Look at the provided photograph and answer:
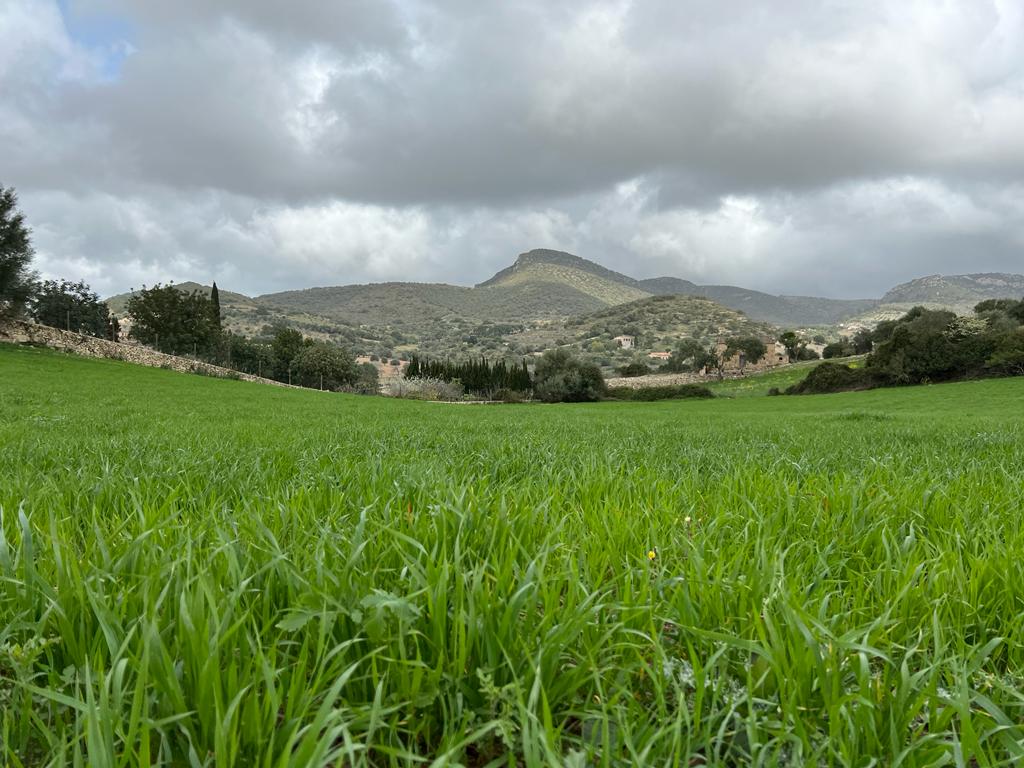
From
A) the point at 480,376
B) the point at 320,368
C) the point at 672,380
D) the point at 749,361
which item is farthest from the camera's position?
the point at 749,361

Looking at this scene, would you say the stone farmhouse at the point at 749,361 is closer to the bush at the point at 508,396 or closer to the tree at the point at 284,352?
the bush at the point at 508,396

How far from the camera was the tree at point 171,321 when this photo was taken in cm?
6688

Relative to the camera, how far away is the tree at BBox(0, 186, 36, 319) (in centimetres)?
3947

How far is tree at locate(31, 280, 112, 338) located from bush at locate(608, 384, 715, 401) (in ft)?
237

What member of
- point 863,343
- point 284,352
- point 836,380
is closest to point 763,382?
point 836,380

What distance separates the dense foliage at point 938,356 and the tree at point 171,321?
7115 centimetres

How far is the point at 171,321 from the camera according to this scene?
220 ft

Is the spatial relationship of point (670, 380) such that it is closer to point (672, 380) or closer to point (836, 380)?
point (672, 380)

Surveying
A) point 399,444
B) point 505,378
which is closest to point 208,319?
point 505,378

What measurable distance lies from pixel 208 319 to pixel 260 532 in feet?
256

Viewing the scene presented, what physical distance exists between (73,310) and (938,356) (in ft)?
340

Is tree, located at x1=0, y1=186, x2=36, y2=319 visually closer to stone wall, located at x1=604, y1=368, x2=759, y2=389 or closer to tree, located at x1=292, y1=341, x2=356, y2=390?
tree, located at x1=292, y1=341, x2=356, y2=390

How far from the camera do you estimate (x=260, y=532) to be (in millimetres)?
1864

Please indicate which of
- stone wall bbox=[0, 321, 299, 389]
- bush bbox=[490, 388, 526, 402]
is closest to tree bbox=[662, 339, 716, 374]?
bush bbox=[490, 388, 526, 402]
